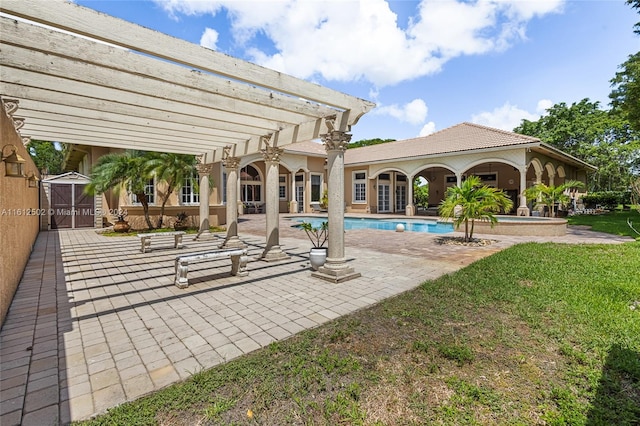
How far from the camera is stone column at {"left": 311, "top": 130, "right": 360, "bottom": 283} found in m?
6.02

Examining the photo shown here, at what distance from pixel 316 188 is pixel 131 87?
74.3 feet

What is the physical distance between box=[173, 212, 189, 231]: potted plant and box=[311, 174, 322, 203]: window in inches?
494

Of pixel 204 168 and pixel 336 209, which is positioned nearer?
pixel 336 209

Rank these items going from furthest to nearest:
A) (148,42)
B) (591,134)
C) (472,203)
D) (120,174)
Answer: (591,134)
(120,174)
(472,203)
(148,42)

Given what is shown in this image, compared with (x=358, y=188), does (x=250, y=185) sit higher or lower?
higher

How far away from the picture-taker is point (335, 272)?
600 centimetres

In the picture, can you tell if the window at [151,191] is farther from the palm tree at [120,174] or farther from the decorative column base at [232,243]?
the decorative column base at [232,243]

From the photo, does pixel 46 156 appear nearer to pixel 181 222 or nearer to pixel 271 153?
pixel 181 222

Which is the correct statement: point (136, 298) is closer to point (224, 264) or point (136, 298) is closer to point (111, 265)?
point (224, 264)

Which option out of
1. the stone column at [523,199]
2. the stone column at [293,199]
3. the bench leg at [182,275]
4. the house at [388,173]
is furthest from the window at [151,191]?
the stone column at [523,199]

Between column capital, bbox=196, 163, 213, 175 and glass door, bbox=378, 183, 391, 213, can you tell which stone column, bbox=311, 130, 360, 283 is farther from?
glass door, bbox=378, 183, 391, 213

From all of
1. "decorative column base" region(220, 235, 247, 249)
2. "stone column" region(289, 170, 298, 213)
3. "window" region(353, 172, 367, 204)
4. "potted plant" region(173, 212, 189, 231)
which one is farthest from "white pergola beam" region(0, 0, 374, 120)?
"window" region(353, 172, 367, 204)

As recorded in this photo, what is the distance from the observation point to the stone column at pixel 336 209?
6021 mm

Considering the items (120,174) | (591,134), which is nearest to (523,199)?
(591,134)
